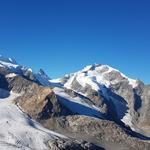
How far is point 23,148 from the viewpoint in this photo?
7239 inches

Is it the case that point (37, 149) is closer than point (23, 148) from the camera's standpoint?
No

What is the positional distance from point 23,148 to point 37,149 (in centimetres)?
1440

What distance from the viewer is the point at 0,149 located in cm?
17475

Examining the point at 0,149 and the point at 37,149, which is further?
the point at 37,149

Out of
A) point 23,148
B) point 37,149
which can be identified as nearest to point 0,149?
point 23,148

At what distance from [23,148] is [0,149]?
1151cm

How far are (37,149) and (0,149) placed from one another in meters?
25.5

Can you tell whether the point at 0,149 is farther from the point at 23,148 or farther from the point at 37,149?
the point at 37,149

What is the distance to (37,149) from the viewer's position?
198 metres
